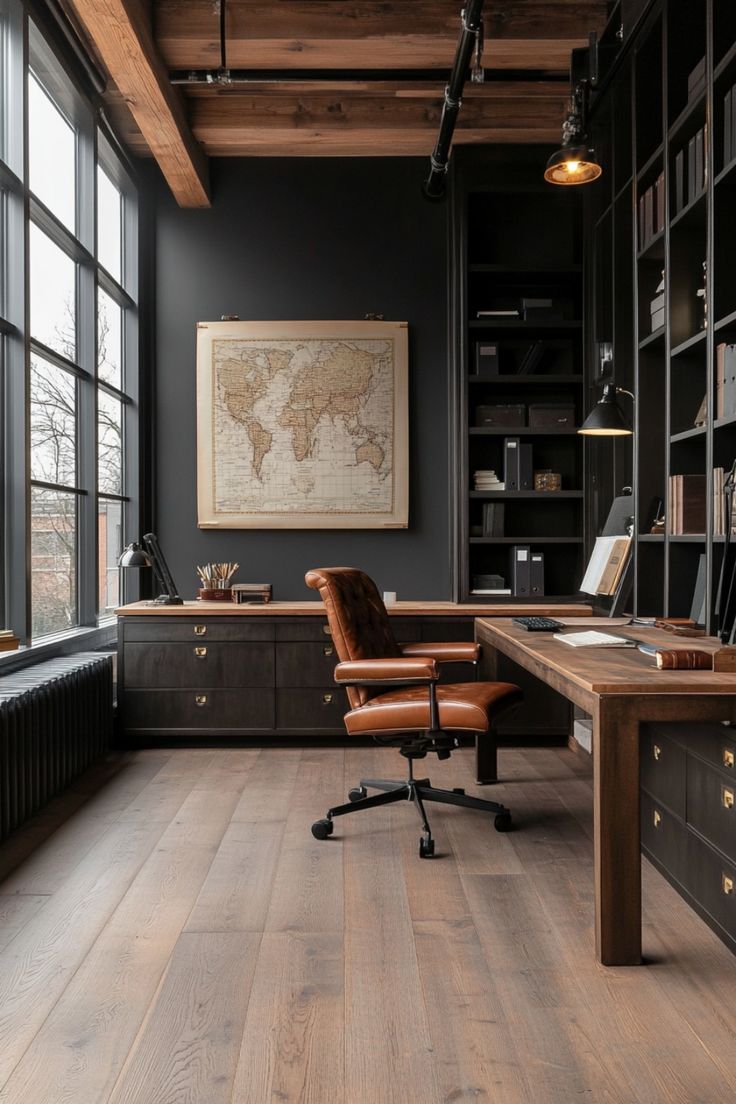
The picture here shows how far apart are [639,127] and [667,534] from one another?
6.08 feet

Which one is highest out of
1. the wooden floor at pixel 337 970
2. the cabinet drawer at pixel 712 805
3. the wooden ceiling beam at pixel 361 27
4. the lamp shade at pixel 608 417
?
the wooden ceiling beam at pixel 361 27

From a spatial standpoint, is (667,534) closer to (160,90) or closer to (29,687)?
(29,687)

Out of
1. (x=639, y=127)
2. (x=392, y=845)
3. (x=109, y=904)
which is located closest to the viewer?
(x=109, y=904)

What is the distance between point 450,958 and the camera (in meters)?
2.24

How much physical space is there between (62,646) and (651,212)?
339 centimetres

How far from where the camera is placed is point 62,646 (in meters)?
4.20

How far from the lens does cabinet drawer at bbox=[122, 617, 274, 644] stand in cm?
467

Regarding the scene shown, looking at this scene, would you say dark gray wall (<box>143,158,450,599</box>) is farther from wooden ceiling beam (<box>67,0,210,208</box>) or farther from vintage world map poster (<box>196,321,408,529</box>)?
wooden ceiling beam (<box>67,0,210,208</box>)

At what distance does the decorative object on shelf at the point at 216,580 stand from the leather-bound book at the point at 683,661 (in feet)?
10.5

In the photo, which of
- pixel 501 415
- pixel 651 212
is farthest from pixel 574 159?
pixel 501 415

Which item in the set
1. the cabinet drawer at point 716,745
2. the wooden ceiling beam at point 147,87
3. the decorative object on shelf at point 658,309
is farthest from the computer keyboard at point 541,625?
the wooden ceiling beam at point 147,87

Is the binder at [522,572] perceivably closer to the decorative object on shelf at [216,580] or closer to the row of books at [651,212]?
the decorative object on shelf at [216,580]

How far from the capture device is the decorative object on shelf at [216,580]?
504 centimetres

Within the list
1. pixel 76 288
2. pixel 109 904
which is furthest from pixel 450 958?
pixel 76 288
